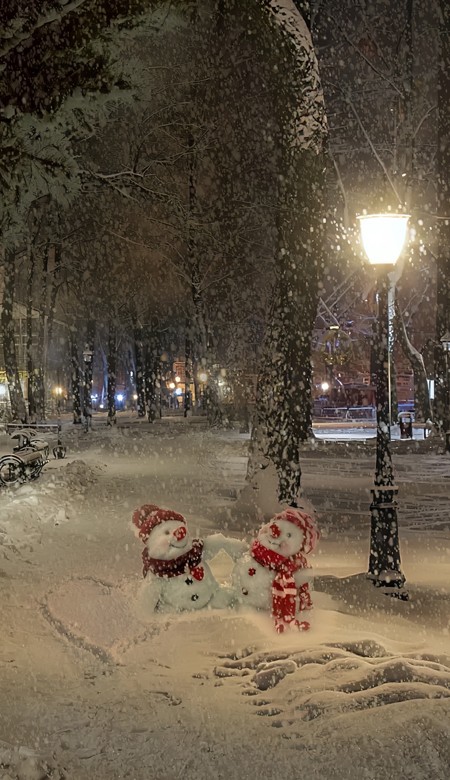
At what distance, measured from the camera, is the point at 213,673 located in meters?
6.64

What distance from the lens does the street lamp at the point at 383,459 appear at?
31.0ft

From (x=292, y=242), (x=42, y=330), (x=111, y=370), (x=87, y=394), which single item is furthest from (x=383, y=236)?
(x=111, y=370)

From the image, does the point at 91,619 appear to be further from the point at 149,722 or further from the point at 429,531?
the point at 429,531

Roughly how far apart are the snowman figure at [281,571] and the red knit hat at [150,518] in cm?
74

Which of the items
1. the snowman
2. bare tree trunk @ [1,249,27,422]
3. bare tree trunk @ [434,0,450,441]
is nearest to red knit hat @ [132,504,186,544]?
the snowman

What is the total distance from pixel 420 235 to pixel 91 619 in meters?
32.4

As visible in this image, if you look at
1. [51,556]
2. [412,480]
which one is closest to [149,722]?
[51,556]

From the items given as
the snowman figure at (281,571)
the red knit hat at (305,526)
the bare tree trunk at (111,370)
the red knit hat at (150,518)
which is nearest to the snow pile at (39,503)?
the red knit hat at (150,518)

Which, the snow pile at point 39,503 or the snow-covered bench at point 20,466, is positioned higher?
the snow-covered bench at point 20,466

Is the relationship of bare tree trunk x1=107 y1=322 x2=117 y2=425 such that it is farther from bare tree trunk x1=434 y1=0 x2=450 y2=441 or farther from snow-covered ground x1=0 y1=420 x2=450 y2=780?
snow-covered ground x1=0 y1=420 x2=450 y2=780

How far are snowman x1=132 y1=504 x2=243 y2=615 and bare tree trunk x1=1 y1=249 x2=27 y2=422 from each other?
2852 centimetres

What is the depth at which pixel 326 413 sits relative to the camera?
6388cm

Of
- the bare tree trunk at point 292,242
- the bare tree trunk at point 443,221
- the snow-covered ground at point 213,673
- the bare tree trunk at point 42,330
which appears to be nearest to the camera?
the snow-covered ground at point 213,673

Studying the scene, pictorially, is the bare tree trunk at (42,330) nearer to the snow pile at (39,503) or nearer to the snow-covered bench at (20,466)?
the snow-covered bench at (20,466)
